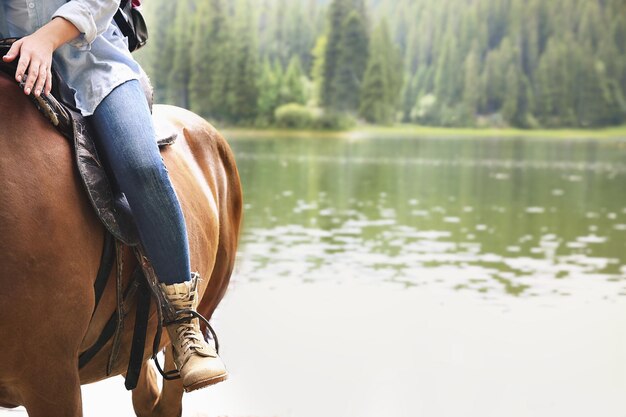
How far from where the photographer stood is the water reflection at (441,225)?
951 centimetres

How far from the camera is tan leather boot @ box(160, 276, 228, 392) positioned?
2.14 metres

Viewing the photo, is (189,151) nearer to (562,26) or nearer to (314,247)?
(314,247)

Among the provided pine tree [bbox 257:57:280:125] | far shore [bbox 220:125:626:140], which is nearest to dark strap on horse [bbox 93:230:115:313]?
far shore [bbox 220:125:626:140]

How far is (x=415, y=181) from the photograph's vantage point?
875 inches

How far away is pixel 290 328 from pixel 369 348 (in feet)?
2.49

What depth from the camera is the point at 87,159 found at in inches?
78.0

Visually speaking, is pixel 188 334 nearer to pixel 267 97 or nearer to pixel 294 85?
pixel 267 97

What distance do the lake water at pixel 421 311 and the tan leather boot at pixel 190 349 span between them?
1753mm

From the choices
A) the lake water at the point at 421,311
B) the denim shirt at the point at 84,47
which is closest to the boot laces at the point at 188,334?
the denim shirt at the point at 84,47

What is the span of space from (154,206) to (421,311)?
5.92 m

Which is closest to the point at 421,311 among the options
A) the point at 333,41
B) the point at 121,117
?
the point at 121,117

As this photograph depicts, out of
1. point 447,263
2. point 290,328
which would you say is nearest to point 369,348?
point 290,328

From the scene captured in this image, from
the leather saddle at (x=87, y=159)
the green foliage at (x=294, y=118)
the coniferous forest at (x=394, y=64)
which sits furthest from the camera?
the coniferous forest at (x=394, y=64)

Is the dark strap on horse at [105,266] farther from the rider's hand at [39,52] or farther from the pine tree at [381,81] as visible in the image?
the pine tree at [381,81]
